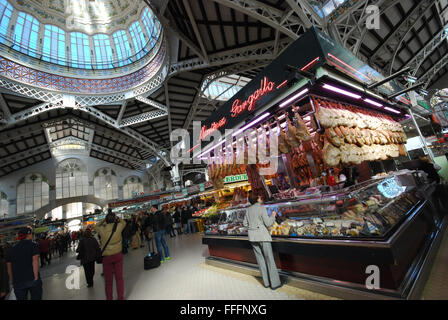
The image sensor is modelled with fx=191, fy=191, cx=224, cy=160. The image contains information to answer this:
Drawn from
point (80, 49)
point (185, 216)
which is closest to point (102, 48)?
point (80, 49)

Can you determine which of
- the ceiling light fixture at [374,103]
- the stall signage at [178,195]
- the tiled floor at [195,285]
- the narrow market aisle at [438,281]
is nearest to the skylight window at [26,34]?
the stall signage at [178,195]

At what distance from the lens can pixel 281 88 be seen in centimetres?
328

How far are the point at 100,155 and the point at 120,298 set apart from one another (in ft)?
106

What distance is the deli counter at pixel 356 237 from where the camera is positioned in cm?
210

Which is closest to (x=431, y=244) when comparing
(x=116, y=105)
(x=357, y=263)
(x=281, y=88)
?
Answer: (x=357, y=263)

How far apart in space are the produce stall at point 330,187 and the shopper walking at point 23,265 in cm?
326

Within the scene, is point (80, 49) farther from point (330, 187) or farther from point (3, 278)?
point (330, 187)

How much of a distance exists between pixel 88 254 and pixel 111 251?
7.17 feet

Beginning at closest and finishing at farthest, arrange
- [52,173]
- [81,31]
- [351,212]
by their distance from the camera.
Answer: [351,212]
[81,31]
[52,173]

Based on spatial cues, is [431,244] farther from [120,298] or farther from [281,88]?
[120,298]

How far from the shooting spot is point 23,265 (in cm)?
311

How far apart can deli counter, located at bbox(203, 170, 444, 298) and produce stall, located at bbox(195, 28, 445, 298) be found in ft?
0.04

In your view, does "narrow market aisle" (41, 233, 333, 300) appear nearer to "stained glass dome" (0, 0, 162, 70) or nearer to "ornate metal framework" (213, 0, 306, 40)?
"ornate metal framework" (213, 0, 306, 40)

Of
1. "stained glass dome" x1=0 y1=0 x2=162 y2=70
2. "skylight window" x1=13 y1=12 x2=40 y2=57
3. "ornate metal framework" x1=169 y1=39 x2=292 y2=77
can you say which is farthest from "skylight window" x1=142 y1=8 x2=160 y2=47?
"skylight window" x1=13 y1=12 x2=40 y2=57
